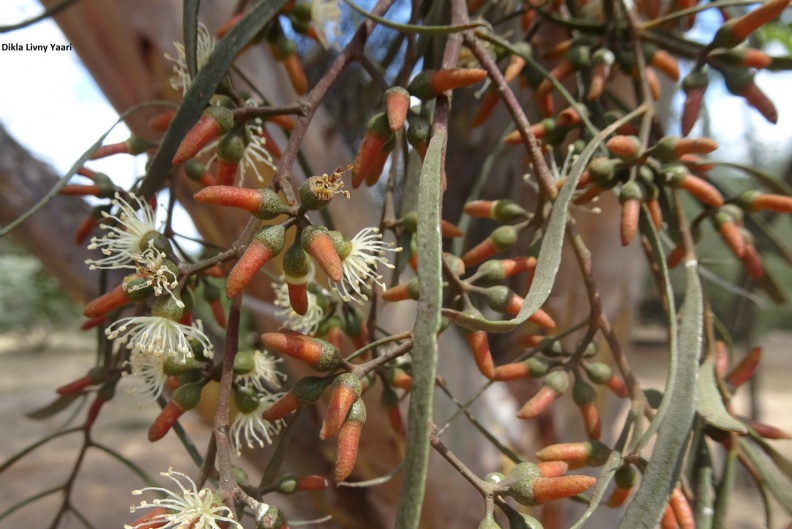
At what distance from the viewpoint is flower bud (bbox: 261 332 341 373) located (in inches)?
14.8

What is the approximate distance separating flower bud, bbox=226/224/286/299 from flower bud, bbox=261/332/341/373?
4cm

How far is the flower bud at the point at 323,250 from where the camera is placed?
0.35 meters

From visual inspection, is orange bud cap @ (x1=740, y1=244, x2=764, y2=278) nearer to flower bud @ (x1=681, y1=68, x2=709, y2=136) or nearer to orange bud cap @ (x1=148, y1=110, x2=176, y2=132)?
flower bud @ (x1=681, y1=68, x2=709, y2=136)

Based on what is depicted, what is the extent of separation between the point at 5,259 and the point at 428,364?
12.1 m

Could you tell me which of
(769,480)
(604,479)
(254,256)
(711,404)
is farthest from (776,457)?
(254,256)

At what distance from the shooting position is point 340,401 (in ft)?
1.15

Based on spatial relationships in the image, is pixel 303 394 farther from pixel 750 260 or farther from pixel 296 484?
pixel 750 260

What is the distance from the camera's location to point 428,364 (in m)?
0.27

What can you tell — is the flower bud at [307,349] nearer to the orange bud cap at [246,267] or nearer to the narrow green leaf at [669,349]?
the orange bud cap at [246,267]

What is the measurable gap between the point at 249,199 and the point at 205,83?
4.5 inches

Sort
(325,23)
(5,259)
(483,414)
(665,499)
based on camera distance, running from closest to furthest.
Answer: (665,499)
(325,23)
(483,414)
(5,259)

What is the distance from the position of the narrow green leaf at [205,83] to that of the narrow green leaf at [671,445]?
373 mm

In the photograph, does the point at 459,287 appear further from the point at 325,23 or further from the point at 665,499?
the point at 325,23

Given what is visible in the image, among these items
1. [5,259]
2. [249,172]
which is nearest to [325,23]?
[249,172]
